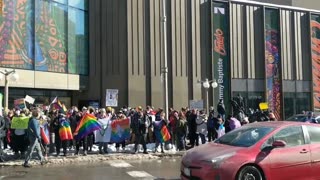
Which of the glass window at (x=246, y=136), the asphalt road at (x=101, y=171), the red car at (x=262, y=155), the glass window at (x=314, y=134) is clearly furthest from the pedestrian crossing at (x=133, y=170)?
the glass window at (x=314, y=134)

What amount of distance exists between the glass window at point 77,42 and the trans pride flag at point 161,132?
12901 millimetres

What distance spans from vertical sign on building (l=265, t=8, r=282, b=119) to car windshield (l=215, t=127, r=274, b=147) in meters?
30.0

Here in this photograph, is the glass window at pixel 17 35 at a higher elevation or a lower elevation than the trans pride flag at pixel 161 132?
higher

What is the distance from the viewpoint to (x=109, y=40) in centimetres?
3188

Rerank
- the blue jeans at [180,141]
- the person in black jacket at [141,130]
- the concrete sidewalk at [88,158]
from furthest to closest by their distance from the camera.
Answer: the blue jeans at [180,141]
the person in black jacket at [141,130]
the concrete sidewalk at [88,158]

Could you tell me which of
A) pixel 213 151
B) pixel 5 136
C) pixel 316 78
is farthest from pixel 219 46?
pixel 213 151

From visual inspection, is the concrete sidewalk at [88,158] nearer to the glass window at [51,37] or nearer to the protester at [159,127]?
the protester at [159,127]

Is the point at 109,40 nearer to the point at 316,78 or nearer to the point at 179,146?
the point at 179,146

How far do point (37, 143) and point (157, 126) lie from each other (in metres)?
5.37

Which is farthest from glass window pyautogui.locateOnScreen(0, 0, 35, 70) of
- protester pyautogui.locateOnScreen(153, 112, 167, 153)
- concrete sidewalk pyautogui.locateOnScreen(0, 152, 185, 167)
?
protester pyautogui.locateOnScreen(153, 112, 167, 153)

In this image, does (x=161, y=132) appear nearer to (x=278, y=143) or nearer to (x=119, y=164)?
(x=119, y=164)

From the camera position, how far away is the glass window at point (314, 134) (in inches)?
413

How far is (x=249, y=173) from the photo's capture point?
9609 millimetres

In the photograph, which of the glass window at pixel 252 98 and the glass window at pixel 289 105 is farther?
the glass window at pixel 289 105
